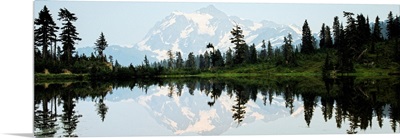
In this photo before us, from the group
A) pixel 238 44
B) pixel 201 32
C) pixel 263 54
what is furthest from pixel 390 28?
pixel 201 32

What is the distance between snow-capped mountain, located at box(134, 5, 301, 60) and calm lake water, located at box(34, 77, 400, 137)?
219cm

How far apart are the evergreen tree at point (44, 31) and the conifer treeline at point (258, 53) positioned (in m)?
0.01

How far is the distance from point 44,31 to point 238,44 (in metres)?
9.97

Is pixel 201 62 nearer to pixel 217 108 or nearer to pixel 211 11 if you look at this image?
pixel 211 11

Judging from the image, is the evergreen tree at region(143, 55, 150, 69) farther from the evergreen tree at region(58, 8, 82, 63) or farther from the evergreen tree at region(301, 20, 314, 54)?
the evergreen tree at region(301, 20, 314, 54)

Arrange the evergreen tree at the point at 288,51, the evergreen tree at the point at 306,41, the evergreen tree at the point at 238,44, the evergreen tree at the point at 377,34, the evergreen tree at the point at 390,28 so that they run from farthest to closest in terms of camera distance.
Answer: the evergreen tree at the point at 288,51, the evergreen tree at the point at 377,34, the evergreen tree at the point at 306,41, the evergreen tree at the point at 390,28, the evergreen tree at the point at 238,44

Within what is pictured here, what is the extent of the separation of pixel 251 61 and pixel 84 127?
17.6m

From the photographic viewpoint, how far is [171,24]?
995 inches

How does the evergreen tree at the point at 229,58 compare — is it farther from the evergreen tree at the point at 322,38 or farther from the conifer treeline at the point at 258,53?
the evergreen tree at the point at 322,38

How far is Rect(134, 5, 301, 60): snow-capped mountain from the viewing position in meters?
24.0

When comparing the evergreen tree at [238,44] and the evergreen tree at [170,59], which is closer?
the evergreen tree at [238,44]

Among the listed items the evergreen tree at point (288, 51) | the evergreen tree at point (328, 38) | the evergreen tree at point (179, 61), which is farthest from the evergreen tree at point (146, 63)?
the evergreen tree at point (328, 38)

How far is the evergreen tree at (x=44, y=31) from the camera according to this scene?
66.7ft

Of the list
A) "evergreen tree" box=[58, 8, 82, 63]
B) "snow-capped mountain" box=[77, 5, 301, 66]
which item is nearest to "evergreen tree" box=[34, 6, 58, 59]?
"evergreen tree" box=[58, 8, 82, 63]
